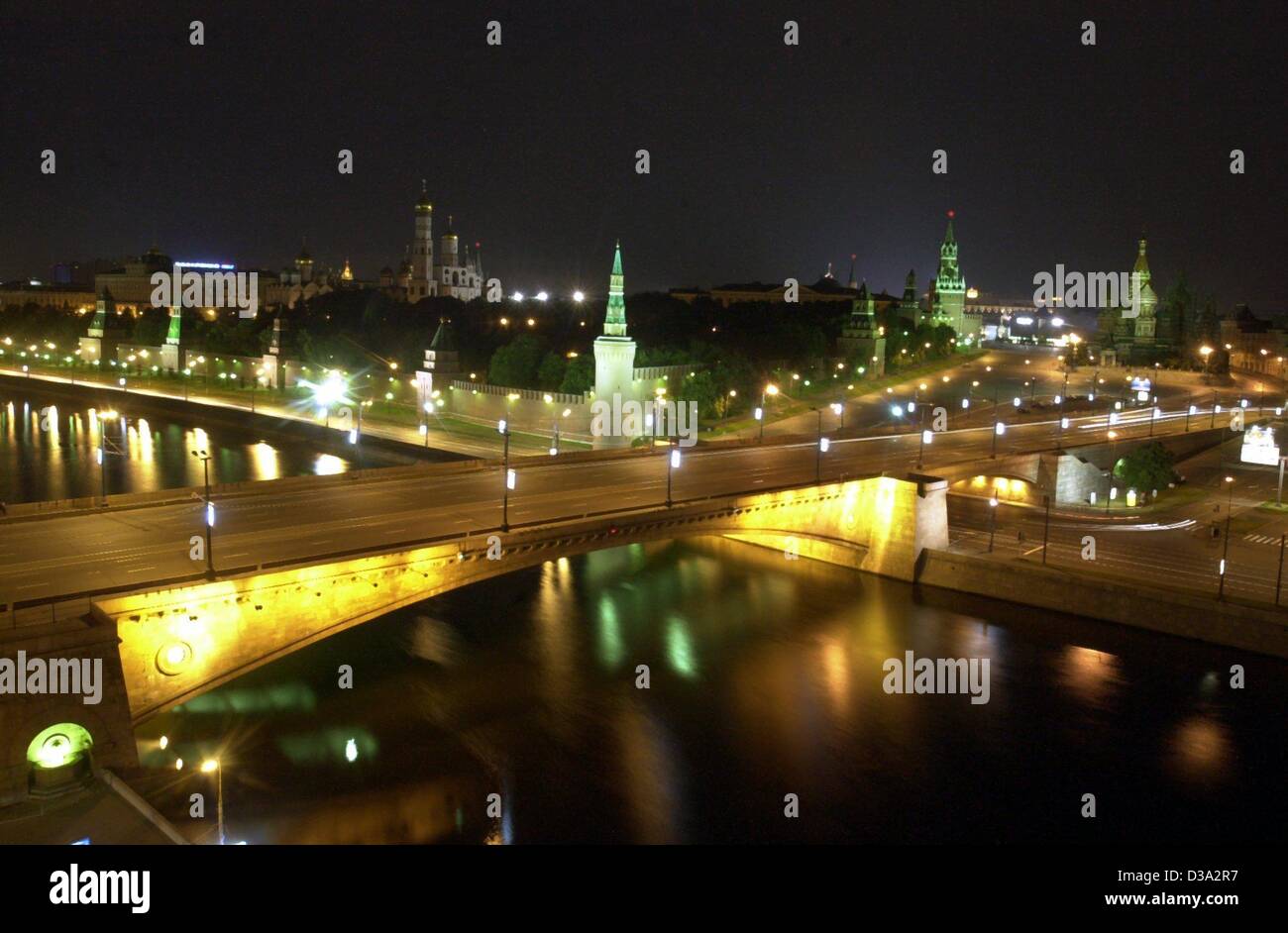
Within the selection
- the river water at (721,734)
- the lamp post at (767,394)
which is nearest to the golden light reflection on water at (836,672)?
the river water at (721,734)

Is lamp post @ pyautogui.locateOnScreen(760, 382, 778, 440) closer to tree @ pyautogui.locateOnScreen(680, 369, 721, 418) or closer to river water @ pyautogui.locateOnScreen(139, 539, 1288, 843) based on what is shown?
tree @ pyautogui.locateOnScreen(680, 369, 721, 418)

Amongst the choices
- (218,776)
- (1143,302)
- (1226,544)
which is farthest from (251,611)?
(1143,302)

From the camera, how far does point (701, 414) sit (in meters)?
39.8

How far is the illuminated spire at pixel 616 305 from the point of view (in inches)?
1467

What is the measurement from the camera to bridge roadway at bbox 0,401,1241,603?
1383 cm

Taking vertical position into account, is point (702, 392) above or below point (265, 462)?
above

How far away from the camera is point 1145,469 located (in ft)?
94.2

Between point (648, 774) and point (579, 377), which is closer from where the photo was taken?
point (648, 774)

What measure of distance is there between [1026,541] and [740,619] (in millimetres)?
7889

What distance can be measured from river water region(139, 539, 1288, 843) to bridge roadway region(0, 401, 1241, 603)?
237 cm

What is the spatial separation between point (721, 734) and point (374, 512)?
6.83 metres

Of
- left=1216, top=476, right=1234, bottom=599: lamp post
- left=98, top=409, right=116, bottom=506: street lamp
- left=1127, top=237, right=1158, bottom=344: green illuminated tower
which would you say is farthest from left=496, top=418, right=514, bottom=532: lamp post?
left=1127, top=237, right=1158, bottom=344: green illuminated tower

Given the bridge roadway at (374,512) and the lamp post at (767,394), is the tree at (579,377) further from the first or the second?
the bridge roadway at (374,512)

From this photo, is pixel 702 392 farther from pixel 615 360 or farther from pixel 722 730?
pixel 722 730
